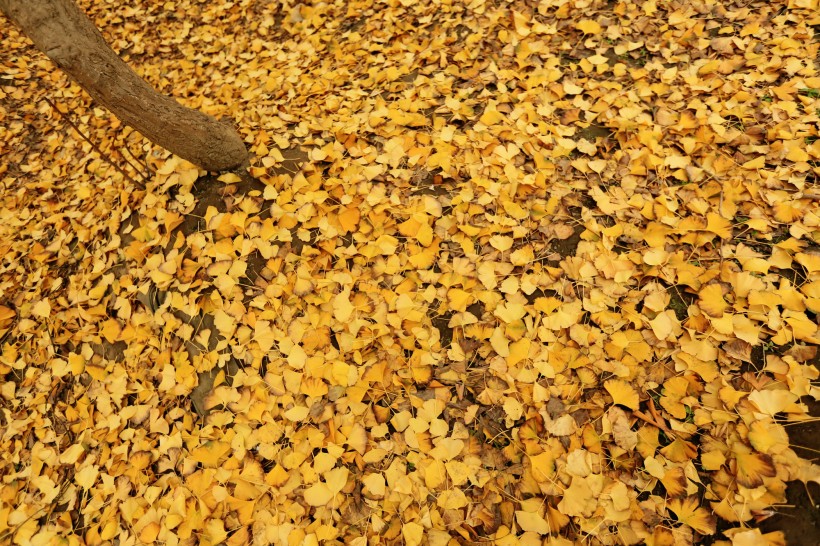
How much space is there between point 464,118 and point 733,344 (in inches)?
60.7

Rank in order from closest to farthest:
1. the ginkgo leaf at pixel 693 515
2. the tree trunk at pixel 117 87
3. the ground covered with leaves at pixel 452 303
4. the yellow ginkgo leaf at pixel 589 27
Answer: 1. the ginkgo leaf at pixel 693 515
2. the ground covered with leaves at pixel 452 303
3. the tree trunk at pixel 117 87
4. the yellow ginkgo leaf at pixel 589 27

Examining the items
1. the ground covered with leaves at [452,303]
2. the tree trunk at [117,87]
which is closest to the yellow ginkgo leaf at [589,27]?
the ground covered with leaves at [452,303]

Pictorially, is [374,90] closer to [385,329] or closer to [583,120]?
[583,120]

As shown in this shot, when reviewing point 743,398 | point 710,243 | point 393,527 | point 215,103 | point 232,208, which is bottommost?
point 393,527

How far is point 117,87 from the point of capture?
183cm

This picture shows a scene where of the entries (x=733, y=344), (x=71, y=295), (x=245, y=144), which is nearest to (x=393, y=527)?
(x=733, y=344)

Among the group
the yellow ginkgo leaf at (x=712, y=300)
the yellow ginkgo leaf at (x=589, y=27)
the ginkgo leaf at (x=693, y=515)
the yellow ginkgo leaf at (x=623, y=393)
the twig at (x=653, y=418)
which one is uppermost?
the yellow ginkgo leaf at (x=589, y=27)

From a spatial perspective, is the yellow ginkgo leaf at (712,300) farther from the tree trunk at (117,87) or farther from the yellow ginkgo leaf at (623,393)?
the tree trunk at (117,87)

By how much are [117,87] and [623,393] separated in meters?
2.25

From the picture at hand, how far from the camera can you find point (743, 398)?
1460 millimetres

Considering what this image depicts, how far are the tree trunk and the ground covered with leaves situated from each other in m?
0.15

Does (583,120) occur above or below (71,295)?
above

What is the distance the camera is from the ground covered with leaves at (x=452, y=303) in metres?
1.48

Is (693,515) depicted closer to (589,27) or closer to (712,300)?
(712,300)
